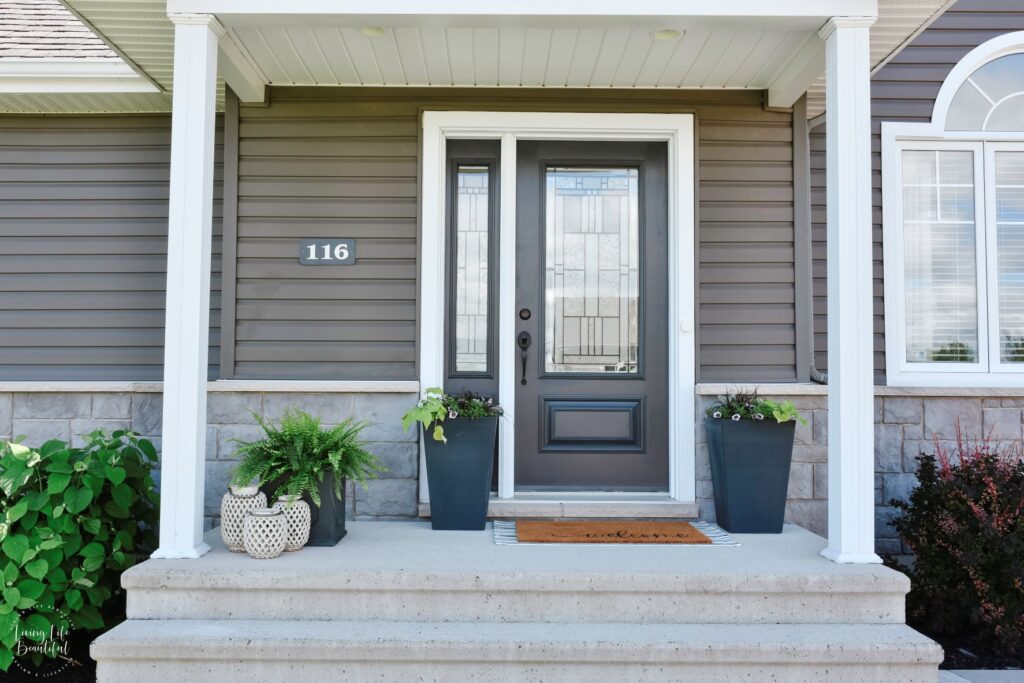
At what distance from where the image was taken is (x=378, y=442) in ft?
12.0

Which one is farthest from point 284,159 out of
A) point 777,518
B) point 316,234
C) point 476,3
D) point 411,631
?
point 777,518

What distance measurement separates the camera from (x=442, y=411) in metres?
3.32

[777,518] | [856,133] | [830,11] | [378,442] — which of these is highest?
[830,11]

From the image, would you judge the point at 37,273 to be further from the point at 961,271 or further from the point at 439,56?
the point at 961,271

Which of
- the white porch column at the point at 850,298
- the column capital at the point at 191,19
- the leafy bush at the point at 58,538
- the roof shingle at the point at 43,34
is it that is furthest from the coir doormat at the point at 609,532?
the roof shingle at the point at 43,34

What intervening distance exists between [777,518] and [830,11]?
217 cm

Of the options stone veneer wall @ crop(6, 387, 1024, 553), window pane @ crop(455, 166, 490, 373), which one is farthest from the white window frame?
window pane @ crop(455, 166, 490, 373)

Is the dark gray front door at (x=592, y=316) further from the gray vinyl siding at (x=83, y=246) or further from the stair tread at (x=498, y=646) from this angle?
the gray vinyl siding at (x=83, y=246)

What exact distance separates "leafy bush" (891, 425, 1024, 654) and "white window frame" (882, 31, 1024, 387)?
599 millimetres

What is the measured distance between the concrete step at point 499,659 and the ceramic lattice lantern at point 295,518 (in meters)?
0.47

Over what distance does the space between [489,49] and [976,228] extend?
2888mm

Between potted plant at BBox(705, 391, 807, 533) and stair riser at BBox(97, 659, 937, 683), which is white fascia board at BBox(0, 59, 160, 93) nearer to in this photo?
stair riser at BBox(97, 659, 937, 683)

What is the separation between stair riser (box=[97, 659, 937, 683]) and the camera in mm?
2547

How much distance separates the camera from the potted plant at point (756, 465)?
3.40 metres
